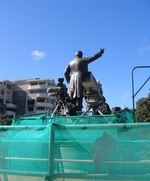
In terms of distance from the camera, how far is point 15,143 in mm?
3375

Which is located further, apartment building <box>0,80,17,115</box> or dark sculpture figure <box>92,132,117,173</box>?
apartment building <box>0,80,17,115</box>

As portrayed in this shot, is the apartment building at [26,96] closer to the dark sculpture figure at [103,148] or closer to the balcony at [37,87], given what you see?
the balcony at [37,87]

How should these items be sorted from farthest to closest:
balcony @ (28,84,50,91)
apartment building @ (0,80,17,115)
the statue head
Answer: balcony @ (28,84,50,91)
apartment building @ (0,80,17,115)
the statue head

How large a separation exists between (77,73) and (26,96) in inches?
2563

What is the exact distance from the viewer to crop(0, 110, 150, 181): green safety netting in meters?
2.94

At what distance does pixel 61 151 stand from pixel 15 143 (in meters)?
0.68

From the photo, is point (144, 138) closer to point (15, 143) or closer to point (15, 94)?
point (15, 143)

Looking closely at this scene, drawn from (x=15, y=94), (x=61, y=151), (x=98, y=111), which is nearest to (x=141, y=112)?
(x=98, y=111)

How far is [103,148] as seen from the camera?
9.93ft

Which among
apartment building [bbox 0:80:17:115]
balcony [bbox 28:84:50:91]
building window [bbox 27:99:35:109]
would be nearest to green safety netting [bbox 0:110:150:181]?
apartment building [bbox 0:80:17:115]

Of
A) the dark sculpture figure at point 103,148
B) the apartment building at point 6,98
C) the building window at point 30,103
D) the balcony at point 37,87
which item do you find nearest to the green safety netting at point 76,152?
the dark sculpture figure at point 103,148

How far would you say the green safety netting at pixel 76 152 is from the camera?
2.94 metres

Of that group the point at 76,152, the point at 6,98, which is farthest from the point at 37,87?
the point at 76,152

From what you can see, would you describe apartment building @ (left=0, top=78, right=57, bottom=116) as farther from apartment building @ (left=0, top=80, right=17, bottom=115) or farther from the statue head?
the statue head
